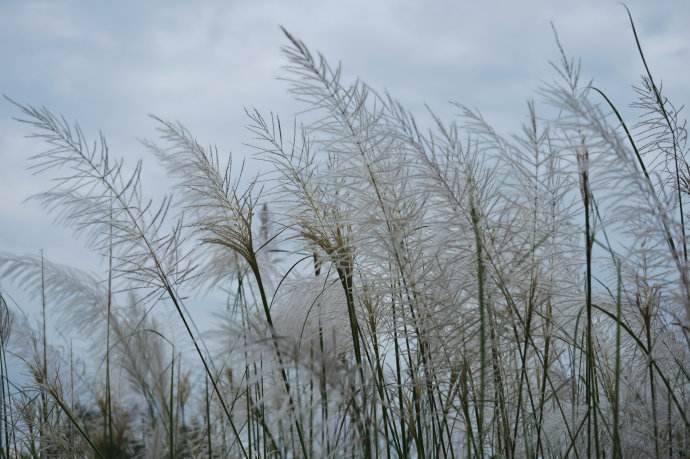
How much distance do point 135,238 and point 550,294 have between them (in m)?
1.04

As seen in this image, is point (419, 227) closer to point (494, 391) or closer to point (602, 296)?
point (494, 391)

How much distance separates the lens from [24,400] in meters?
2.78

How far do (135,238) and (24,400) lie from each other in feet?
4.30

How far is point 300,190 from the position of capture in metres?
1.74

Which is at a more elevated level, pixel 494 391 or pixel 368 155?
pixel 368 155

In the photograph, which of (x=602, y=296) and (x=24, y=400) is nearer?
(x=602, y=296)

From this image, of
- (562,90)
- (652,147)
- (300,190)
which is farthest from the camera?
(652,147)

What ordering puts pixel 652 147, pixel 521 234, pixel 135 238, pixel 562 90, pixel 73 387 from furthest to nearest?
1. pixel 73 387
2. pixel 652 147
3. pixel 135 238
4. pixel 521 234
5. pixel 562 90

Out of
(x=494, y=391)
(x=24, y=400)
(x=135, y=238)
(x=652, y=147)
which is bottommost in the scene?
(x=494, y=391)

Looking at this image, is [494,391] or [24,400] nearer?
[494,391]

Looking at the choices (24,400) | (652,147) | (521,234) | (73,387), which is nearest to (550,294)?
(521,234)

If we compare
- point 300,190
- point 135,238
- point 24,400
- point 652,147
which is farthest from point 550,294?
point 24,400

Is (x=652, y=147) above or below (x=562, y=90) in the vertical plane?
above

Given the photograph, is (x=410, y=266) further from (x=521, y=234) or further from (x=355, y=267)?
(x=521, y=234)
